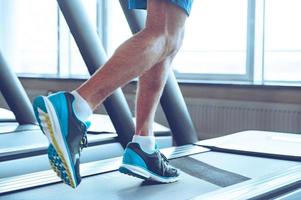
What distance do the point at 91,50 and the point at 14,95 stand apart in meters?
1.00

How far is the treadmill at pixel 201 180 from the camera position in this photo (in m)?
1.62

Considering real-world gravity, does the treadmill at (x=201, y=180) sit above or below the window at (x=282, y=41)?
below

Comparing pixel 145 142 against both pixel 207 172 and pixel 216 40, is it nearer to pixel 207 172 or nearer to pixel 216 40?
pixel 207 172

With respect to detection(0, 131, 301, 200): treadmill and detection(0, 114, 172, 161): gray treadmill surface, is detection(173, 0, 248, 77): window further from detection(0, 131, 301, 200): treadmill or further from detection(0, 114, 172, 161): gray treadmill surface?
detection(0, 131, 301, 200): treadmill

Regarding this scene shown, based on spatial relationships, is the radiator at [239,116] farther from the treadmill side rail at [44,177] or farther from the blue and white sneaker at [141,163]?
the blue and white sneaker at [141,163]

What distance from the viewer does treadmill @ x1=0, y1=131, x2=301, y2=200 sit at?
5.32 feet

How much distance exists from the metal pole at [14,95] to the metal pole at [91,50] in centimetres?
93

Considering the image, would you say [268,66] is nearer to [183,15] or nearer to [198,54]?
[198,54]

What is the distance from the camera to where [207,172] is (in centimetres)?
196

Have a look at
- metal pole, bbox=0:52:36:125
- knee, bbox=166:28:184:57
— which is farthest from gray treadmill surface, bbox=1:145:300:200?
metal pole, bbox=0:52:36:125

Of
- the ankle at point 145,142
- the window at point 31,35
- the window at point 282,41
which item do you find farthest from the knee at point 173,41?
the window at point 31,35

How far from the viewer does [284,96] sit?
11.4 feet

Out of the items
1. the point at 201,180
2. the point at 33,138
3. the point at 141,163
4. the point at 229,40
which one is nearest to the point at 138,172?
the point at 141,163

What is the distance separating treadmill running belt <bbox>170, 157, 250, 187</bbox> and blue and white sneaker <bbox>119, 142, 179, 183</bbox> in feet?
0.84
